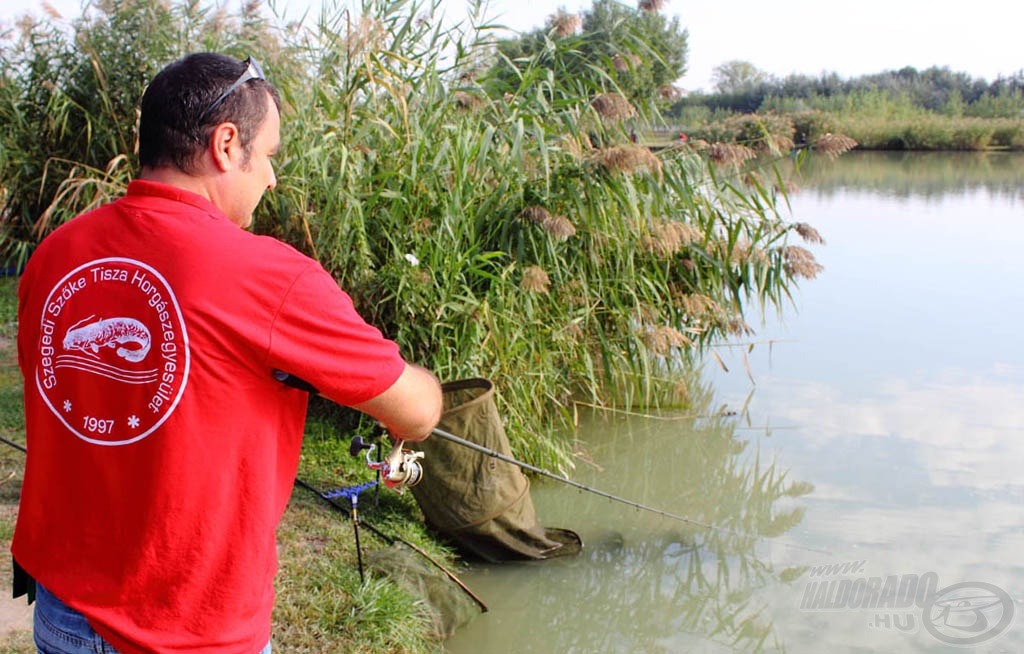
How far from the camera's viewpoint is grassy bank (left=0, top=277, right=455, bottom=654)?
3.20 metres

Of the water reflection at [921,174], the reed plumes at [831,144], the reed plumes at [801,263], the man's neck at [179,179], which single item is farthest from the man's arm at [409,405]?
the water reflection at [921,174]

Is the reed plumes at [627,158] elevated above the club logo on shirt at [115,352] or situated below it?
above

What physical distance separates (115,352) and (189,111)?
0.36 metres

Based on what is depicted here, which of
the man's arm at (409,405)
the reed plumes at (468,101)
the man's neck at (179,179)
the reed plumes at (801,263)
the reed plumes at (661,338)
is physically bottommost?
the reed plumes at (661,338)

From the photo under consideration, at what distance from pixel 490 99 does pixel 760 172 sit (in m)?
1.75

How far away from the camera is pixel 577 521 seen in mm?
4793

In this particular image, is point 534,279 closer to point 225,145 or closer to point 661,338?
point 661,338

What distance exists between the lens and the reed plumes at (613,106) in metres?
4.96

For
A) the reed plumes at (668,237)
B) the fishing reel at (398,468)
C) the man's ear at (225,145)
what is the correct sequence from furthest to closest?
the reed plumes at (668,237)
the fishing reel at (398,468)
the man's ear at (225,145)

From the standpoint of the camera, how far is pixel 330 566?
3.61 meters

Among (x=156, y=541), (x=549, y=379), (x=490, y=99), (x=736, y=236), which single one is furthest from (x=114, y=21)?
(x=156, y=541)

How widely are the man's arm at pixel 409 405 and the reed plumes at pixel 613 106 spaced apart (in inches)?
141

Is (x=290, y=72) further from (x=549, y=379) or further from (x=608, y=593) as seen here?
(x=608, y=593)

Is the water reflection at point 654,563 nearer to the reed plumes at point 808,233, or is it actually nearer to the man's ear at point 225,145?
the reed plumes at point 808,233
